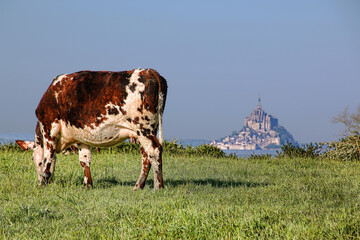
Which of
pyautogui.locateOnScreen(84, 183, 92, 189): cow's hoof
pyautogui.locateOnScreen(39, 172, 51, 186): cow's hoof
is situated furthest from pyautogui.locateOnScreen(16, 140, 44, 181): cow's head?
pyautogui.locateOnScreen(84, 183, 92, 189): cow's hoof

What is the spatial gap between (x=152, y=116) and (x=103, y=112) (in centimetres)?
111

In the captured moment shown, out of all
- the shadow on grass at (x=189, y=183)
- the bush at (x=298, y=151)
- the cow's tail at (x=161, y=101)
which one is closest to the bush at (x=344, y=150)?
the bush at (x=298, y=151)

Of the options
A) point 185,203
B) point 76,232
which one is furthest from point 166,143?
point 76,232

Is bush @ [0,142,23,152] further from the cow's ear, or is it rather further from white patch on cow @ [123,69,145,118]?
white patch on cow @ [123,69,145,118]

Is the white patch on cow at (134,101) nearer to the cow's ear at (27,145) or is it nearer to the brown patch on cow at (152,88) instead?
the brown patch on cow at (152,88)

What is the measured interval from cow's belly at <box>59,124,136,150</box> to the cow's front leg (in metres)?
0.42

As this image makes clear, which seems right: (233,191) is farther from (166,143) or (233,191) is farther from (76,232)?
(166,143)

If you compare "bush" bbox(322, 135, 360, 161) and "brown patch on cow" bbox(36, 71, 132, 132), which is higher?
"brown patch on cow" bbox(36, 71, 132, 132)

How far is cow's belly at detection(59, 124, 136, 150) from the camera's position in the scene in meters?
8.89

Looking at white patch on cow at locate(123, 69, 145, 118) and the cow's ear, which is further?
the cow's ear

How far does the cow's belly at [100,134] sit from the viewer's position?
350 inches

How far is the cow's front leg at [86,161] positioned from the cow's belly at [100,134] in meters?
0.42

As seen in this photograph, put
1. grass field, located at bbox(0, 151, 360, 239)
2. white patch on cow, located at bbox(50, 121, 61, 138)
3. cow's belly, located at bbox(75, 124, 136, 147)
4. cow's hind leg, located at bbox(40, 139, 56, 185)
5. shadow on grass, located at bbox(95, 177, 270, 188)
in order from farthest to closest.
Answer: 1. shadow on grass, located at bbox(95, 177, 270, 188)
2. cow's hind leg, located at bbox(40, 139, 56, 185)
3. white patch on cow, located at bbox(50, 121, 61, 138)
4. cow's belly, located at bbox(75, 124, 136, 147)
5. grass field, located at bbox(0, 151, 360, 239)

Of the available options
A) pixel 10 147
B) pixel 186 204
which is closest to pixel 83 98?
pixel 186 204
